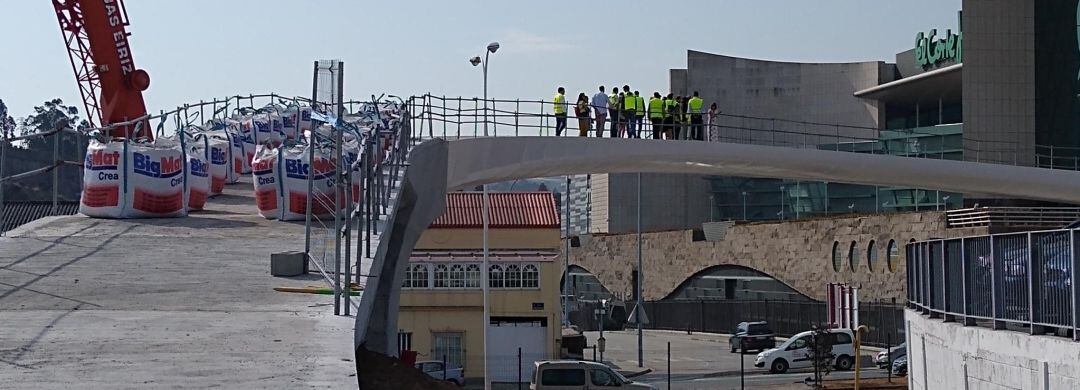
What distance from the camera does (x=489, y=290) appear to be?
48531 mm

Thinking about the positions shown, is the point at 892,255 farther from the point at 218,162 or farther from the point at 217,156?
the point at 218,162

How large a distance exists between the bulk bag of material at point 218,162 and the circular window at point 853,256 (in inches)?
1084

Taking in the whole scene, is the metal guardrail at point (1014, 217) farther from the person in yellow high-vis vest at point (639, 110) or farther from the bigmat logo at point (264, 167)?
the bigmat logo at point (264, 167)

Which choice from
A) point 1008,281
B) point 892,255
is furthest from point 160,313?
point 892,255

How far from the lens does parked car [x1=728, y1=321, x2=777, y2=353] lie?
55000 millimetres

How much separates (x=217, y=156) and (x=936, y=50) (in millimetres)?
48653

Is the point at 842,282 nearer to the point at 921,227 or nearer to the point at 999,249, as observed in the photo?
the point at 921,227

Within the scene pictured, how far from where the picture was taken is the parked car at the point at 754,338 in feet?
180

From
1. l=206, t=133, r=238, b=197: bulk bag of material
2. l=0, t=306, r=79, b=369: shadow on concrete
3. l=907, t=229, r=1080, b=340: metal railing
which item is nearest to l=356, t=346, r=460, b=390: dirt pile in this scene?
l=0, t=306, r=79, b=369: shadow on concrete

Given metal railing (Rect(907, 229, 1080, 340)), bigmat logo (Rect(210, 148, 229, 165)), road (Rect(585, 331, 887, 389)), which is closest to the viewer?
metal railing (Rect(907, 229, 1080, 340))

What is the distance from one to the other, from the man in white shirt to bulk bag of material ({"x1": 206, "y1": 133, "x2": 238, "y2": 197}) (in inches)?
349

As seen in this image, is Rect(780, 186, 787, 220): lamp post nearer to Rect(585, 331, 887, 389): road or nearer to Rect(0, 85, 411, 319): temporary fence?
Rect(585, 331, 887, 389): road

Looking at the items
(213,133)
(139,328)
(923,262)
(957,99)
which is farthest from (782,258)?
(139,328)

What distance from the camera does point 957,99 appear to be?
268 ft
